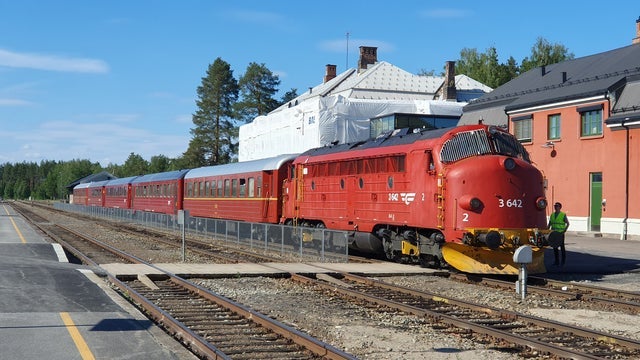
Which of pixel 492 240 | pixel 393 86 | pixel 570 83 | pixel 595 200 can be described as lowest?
pixel 492 240

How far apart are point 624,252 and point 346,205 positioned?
10.8m

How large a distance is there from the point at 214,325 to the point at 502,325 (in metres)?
4.47

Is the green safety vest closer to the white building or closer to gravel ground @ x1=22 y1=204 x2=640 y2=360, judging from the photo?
gravel ground @ x1=22 y1=204 x2=640 y2=360

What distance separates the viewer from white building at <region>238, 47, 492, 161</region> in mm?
56156

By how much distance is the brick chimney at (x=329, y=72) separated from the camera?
263 ft

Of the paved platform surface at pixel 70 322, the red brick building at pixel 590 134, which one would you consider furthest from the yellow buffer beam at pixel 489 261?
the red brick building at pixel 590 134

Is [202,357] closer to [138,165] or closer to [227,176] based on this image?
[227,176]

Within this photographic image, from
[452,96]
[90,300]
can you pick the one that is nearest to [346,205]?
[90,300]

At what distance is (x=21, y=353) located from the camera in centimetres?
823

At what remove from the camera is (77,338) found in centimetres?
906

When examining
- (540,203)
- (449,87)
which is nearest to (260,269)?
(540,203)

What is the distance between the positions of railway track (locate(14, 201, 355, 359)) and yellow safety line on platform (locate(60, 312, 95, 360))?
52.2 inches

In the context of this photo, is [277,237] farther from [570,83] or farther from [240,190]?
[570,83]

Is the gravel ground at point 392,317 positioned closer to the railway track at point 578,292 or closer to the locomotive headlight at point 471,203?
the railway track at point 578,292
